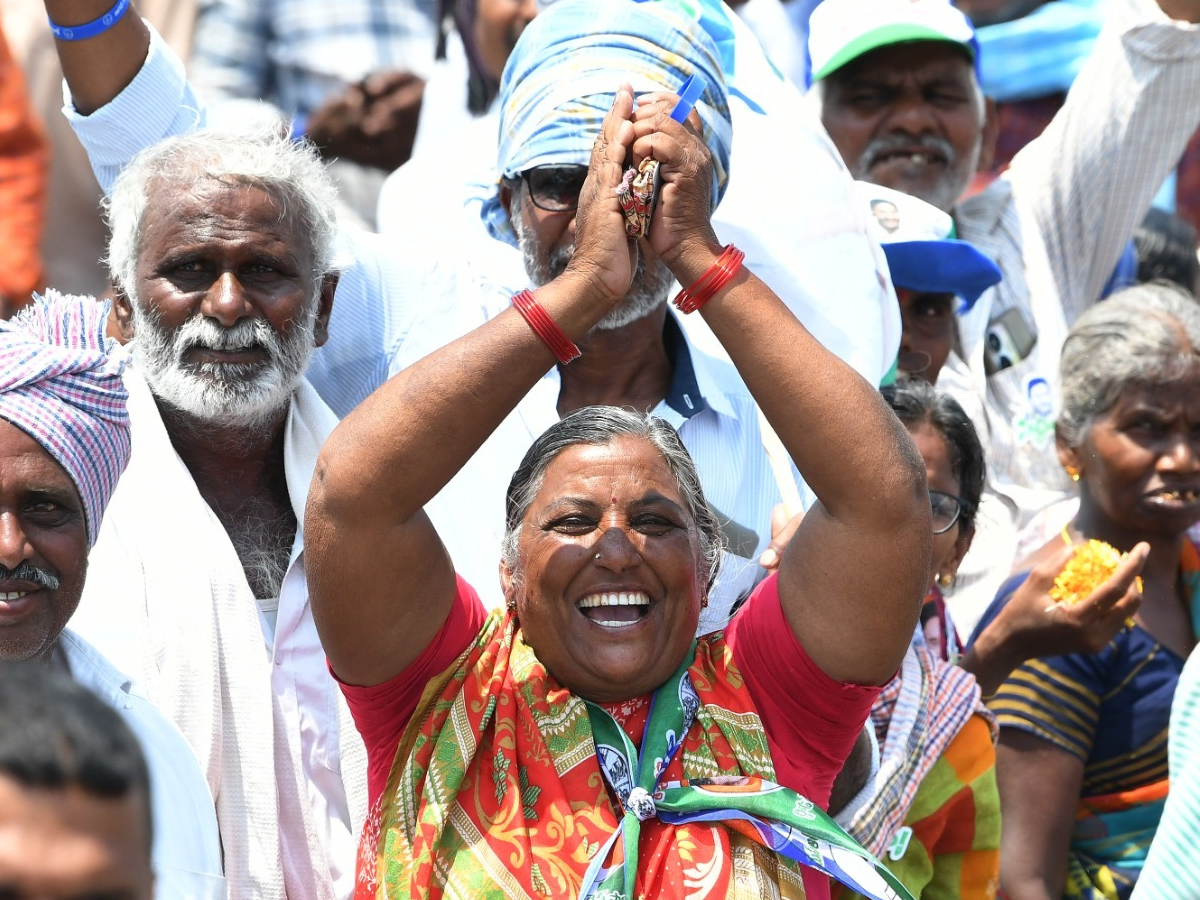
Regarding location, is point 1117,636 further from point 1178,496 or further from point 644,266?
point 644,266

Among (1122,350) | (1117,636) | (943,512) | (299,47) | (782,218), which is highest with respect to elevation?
(299,47)

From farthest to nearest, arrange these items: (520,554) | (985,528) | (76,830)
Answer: (985,528) → (520,554) → (76,830)

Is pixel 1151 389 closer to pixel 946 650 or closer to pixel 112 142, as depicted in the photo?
pixel 946 650

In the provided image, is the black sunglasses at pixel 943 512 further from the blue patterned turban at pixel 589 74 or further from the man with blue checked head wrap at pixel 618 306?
the blue patterned turban at pixel 589 74

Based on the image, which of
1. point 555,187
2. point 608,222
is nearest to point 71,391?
point 608,222

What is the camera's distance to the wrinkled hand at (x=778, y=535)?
115 inches

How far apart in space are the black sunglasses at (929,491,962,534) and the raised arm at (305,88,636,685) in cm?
123

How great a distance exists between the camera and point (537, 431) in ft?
10.8

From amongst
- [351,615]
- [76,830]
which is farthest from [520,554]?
[76,830]

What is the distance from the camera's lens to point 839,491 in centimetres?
243

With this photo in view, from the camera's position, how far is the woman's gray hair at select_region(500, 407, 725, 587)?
267cm

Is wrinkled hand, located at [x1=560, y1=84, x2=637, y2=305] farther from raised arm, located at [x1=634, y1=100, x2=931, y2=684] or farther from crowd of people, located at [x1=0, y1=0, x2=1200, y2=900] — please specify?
raised arm, located at [x1=634, y1=100, x2=931, y2=684]

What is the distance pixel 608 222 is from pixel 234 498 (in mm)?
1143

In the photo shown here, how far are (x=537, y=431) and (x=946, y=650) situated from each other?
1017 millimetres
